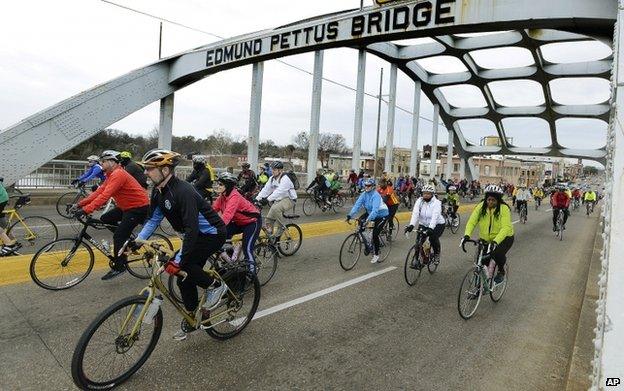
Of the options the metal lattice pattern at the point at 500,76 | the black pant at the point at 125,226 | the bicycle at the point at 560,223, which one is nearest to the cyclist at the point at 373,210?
the black pant at the point at 125,226

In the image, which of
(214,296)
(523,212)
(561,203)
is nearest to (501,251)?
(214,296)

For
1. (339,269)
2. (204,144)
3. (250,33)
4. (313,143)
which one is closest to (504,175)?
(204,144)

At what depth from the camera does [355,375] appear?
3.77 metres

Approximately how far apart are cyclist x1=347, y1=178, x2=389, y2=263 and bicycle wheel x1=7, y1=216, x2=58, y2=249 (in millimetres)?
6080

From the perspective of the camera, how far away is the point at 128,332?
11.2 ft

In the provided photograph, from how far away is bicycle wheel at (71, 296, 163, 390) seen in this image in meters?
3.09

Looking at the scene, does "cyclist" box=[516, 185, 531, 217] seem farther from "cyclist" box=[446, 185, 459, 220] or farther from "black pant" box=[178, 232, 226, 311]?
"black pant" box=[178, 232, 226, 311]

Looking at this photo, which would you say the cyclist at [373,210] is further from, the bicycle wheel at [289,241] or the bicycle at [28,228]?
the bicycle at [28,228]

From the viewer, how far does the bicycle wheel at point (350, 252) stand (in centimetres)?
764

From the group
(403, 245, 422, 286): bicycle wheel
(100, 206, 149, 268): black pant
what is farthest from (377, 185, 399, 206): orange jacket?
(100, 206, 149, 268): black pant

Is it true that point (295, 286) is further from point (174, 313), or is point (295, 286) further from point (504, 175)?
point (504, 175)

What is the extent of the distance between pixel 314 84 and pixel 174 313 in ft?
70.4

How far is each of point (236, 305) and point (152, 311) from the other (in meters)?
1.17

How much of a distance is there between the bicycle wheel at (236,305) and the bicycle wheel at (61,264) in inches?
110
